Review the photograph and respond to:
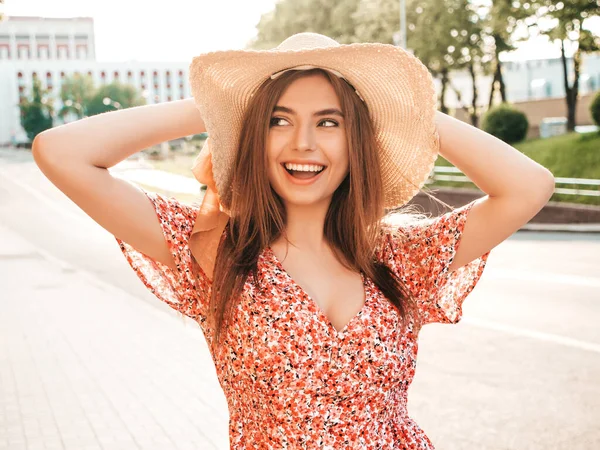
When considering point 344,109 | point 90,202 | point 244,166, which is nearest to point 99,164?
point 90,202

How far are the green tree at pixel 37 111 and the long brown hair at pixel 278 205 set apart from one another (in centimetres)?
12021

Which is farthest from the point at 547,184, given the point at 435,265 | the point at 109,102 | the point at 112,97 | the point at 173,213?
the point at 112,97

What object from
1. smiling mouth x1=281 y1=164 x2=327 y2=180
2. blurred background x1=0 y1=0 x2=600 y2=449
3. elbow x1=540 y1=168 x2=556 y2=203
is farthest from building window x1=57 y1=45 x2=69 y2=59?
elbow x1=540 y1=168 x2=556 y2=203

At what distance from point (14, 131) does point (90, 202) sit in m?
143

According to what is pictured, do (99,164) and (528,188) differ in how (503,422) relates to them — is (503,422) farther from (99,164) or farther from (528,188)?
(99,164)

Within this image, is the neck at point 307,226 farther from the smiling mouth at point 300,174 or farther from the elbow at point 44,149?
the elbow at point 44,149

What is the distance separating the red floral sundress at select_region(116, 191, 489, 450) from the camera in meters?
2.30

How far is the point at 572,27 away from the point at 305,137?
30.6 meters

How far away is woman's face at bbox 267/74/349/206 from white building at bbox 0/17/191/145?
12656 cm

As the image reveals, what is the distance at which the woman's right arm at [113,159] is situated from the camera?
234 centimetres

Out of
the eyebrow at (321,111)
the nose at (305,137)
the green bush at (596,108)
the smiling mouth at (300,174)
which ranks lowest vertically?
the green bush at (596,108)

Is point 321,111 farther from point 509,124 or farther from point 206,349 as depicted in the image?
point 509,124

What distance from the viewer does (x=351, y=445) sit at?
2312 mm

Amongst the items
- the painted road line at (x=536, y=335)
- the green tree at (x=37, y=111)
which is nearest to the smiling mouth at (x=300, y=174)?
the painted road line at (x=536, y=335)
